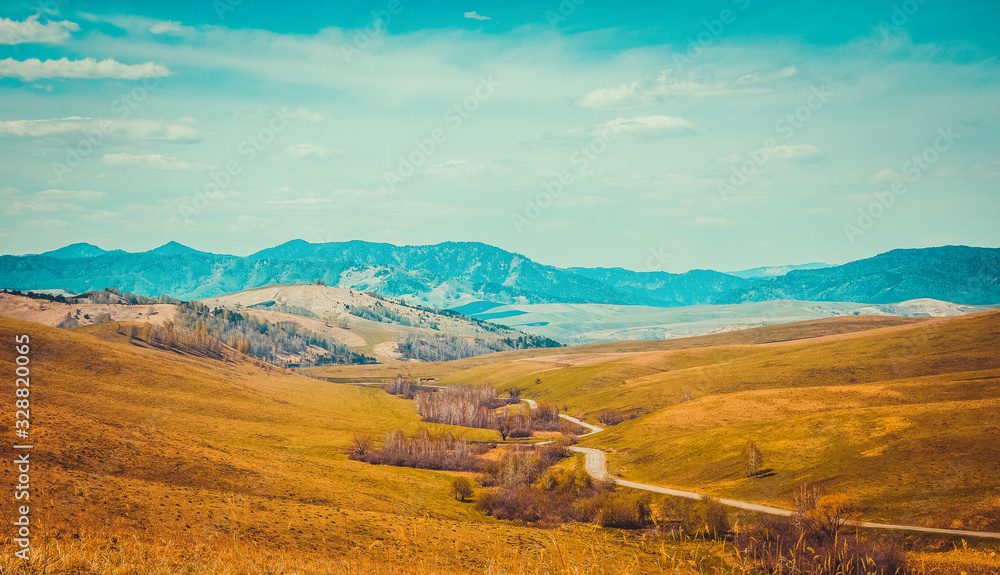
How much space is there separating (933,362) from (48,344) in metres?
261

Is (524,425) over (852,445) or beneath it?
beneath

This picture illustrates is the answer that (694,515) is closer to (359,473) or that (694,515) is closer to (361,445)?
(359,473)

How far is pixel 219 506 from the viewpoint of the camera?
59875 millimetres

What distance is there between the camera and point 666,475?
11544 cm

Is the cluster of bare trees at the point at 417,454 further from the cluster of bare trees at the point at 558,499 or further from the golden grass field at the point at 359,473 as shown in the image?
the cluster of bare trees at the point at 558,499

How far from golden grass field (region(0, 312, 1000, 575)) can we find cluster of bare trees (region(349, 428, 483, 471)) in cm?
1075

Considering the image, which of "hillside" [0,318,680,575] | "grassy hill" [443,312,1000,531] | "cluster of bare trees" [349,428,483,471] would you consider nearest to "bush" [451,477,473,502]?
"hillside" [0,318,680,575]

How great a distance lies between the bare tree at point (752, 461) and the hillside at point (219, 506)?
37.3m

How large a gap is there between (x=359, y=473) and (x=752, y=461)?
69.3 m

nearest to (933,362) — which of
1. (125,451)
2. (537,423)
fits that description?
(537,423)

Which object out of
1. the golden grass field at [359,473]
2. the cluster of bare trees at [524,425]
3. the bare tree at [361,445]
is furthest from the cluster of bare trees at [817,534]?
the cluster of bare trees at [524,425]

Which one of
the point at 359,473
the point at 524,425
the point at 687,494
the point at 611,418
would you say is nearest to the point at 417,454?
the point at 359,473

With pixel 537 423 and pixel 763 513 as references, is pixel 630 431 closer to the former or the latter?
pixel 537 423

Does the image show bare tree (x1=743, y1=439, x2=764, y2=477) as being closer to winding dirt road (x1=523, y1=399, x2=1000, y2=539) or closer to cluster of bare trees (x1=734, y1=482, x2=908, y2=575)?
winding dirt road (x1=523, y1=399, x2=1000, y2=539)
